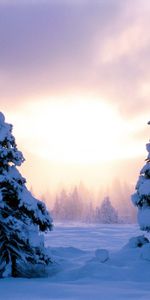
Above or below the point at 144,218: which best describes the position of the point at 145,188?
above

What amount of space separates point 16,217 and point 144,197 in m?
6.59

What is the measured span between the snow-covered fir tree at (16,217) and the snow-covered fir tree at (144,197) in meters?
5.19

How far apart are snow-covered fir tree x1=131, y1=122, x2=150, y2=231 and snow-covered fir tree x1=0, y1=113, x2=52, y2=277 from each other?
519cm

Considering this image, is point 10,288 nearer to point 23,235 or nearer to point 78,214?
point 23,235

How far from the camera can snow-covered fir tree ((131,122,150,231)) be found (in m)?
18.9

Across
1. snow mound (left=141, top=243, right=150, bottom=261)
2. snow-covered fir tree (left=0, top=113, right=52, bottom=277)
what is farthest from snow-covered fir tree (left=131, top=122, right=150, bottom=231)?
snow-covered fir tree (left=0, top=113, right=52, bottom=277)

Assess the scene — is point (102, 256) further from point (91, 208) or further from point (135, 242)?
point (91, 208)

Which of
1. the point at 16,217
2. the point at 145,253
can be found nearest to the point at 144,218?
the point at 145,253

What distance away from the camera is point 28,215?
1595cm

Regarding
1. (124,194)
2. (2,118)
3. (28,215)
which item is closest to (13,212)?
(28,215)

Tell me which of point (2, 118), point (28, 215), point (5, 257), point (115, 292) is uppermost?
point (2, 118)

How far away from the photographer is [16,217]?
51.7 feet

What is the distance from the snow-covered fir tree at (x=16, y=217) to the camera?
1525cm

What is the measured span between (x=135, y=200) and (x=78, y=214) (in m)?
127
